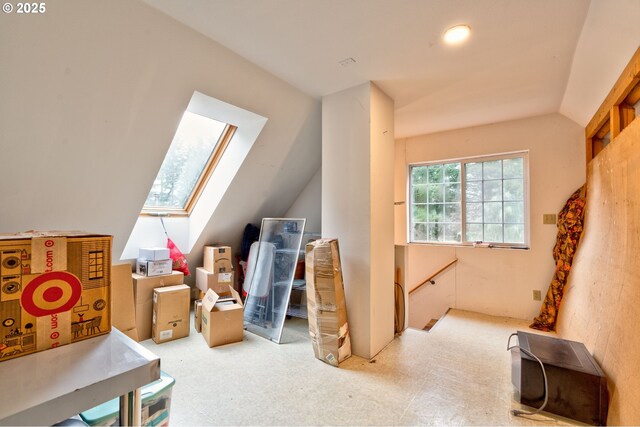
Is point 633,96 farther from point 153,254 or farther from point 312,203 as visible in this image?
point 153,254

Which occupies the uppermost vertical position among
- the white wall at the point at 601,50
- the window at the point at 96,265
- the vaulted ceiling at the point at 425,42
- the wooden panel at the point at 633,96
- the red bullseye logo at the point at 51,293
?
the vaulted ceiling at the point at 425,42

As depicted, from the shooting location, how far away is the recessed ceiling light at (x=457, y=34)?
71.2 inches

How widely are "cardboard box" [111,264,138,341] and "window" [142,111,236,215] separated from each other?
4.39 feet

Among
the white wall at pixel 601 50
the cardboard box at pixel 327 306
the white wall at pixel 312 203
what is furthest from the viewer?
the white wall at pixel 312 203

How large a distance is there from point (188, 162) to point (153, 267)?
120cm

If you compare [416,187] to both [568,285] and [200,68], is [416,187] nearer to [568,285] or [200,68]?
[568,285]

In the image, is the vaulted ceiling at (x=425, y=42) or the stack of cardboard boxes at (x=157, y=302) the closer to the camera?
the vaulted ceiling at (x=425, y=42)

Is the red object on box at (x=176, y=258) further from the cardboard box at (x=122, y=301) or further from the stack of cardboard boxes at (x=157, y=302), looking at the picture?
the cardboard box at (x=122, y=301)

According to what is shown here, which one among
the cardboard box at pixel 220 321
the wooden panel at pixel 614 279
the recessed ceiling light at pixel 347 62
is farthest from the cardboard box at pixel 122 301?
the wooden panel at pixel 614 279

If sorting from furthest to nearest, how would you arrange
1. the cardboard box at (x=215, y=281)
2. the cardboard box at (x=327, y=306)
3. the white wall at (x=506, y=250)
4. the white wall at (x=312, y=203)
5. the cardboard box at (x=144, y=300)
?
the white wall at (x=312, y=203) → the cardboard box at (x=215, y=281) → the white wall at (x=506, y=250) → the cardboard box at (x=144, y=300) → the cardboard box at (x=327, y=306)

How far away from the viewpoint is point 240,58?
7.20 feet

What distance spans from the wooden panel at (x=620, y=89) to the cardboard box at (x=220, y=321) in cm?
340

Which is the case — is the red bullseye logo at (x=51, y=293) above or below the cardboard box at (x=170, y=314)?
above

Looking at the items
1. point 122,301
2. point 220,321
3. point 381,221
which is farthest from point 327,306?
point 122,301
